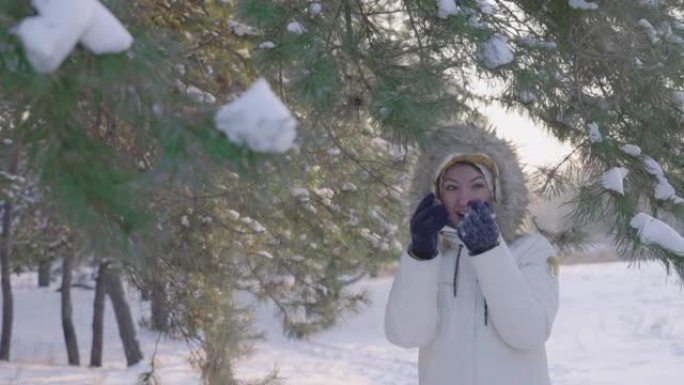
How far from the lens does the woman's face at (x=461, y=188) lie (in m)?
2.47

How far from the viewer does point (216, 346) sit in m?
5.27

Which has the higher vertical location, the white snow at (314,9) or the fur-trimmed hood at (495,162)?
the white snow at (314,9)

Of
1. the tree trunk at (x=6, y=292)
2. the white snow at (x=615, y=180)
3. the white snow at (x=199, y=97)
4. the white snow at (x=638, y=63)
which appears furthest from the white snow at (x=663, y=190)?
the tree trunk at (x=6, y=292)

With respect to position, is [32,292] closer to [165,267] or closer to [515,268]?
[165,267]

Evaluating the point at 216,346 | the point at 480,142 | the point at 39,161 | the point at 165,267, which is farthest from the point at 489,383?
the point at 216,346

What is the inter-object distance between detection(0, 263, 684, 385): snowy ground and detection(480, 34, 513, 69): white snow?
3.58m

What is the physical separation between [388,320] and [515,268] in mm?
384

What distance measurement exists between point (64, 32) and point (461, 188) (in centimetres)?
149

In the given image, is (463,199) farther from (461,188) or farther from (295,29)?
(295,29)

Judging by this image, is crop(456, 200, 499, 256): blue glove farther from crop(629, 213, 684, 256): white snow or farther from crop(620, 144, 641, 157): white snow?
crop(620, 144, 641, 157): white snow

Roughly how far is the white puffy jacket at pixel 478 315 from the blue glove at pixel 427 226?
3 centimetres

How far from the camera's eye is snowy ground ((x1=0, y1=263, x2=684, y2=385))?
902cm

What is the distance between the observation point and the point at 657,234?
235cm

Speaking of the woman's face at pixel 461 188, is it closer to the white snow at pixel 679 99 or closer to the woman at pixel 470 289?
the woman at pixel 470 289
